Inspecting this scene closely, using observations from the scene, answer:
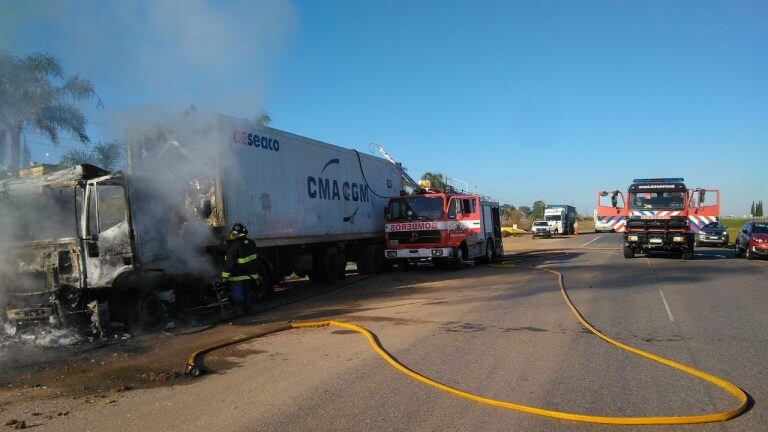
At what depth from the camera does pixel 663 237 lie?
734 inches

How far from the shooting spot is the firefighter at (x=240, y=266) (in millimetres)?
8852

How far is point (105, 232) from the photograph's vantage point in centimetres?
770

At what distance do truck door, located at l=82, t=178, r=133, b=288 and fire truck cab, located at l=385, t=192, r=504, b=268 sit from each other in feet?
30.4

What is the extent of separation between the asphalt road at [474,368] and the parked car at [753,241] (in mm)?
9817

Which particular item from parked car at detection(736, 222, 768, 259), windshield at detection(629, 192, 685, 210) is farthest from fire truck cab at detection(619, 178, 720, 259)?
parked car at detection(736, 222, 768, 259)

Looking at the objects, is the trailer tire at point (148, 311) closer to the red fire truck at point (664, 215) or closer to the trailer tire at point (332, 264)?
the trailer tire at point (332, 264)

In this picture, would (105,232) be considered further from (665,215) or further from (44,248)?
(665,215)

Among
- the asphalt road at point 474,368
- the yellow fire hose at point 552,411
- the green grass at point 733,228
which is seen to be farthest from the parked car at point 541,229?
the yellow fire hose at point 552,411

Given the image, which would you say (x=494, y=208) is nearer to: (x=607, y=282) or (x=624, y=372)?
(x=607, y=282)

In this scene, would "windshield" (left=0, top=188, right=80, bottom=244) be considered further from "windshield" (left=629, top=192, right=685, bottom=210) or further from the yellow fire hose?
"windshield" (left=629, top=192, right=685, bottom=210)

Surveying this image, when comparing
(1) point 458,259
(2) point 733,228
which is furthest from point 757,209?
(1) point 458,259

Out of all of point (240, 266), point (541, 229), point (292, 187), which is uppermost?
point (292, 187)

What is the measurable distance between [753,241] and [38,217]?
20975mm

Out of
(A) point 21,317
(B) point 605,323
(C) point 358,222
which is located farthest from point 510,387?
(C) point 358,222
